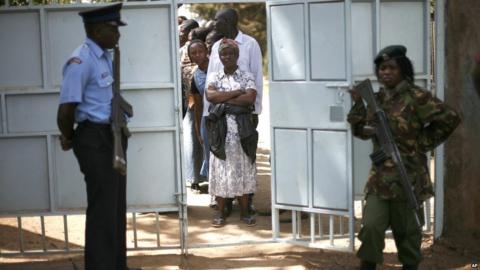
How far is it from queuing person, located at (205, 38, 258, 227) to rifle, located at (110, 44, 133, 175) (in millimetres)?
2246

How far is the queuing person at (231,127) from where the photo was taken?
300 inches

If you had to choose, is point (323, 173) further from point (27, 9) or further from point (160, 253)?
point (27, 9)

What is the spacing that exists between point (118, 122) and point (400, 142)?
183 cm

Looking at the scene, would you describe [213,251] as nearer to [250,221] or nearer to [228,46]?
[250,221]

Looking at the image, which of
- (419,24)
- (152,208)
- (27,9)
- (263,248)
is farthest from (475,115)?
(27,9)

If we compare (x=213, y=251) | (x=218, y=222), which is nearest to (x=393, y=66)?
(x=213, y=251)

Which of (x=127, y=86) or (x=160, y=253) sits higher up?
(x=127, y=86)

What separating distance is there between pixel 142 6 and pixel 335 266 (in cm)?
251

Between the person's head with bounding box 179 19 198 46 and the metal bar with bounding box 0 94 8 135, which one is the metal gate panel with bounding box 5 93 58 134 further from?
the person's head with bounding box 179 19 198 46

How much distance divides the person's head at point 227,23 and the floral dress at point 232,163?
975 millimetres

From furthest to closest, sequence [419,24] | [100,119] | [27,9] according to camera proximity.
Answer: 1. [419,24]
2. [27,9]
3. [100,119]

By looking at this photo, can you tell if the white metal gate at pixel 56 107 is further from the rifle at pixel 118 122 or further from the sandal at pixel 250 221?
the sandal at pixel 250 221

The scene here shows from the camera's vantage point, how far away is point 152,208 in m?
6.63

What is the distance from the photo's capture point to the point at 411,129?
543 centimetres
